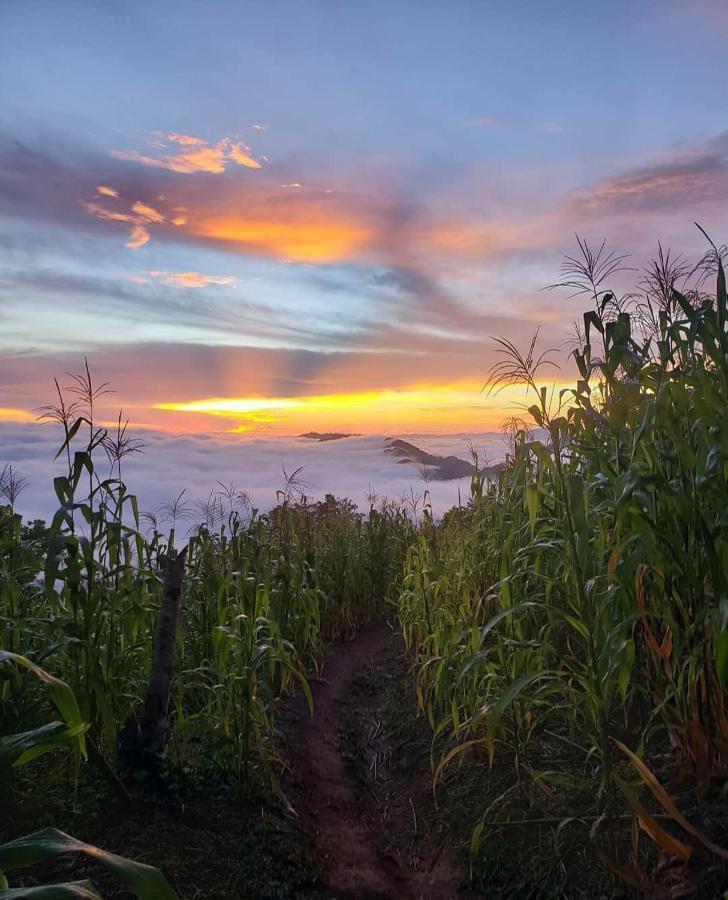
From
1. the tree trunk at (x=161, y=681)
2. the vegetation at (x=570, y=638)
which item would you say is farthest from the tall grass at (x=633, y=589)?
the tree trunk at (x=161, y=681)

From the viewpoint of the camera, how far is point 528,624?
4039 millimetres

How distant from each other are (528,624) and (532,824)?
119cm

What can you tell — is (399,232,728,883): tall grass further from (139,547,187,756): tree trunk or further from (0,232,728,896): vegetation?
(139,547,187,756): tree trunk

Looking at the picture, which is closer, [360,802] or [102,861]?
[102,861]

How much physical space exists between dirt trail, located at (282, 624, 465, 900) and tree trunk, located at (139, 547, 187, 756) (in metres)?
0.86

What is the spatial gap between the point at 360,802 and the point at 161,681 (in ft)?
4.70

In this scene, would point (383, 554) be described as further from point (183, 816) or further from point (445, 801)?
point (183, 816)

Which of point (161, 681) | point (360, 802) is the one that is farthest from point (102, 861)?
point (360, 802)

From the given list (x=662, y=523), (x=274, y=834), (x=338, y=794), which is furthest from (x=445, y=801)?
(x=662, y=523)

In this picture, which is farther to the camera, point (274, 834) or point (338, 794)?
point (338, 794)

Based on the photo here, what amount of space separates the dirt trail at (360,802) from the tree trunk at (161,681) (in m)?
0.86

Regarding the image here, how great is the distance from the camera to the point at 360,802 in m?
3.81

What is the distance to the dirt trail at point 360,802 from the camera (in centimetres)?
303

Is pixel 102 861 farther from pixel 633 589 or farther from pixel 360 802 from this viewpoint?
pixel 360 802
